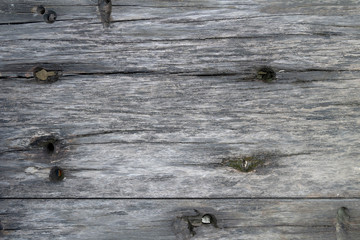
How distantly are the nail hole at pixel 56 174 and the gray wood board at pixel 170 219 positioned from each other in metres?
0.10

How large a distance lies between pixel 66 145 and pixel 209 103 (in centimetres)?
62

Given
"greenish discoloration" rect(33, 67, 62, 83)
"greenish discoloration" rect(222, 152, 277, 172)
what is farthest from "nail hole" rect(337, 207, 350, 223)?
"greenish discoloration" rect(33, 67, 62, 83)

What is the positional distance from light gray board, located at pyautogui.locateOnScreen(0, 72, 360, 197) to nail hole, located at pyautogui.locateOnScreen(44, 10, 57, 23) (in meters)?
0.24

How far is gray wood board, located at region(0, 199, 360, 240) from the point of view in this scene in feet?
4.41

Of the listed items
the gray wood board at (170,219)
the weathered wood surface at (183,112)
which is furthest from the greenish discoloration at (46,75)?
the gray wood board at (170,219)

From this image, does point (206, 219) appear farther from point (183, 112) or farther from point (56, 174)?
point (56, 174)

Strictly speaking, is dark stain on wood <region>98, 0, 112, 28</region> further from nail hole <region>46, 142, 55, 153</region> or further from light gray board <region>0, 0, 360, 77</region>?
nail hole <region>46, 142, 55, 153</region>

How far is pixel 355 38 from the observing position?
4.04ft

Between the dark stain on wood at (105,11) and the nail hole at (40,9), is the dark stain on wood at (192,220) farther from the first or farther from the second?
the nail hole at (40,9)

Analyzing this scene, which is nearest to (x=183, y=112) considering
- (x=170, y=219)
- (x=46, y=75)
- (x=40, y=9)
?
(x=170, y=219)

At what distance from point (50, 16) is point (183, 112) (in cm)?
66

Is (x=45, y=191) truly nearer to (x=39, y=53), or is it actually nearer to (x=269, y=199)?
(x=39, y=53)

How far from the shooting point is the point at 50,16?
126 centimetres

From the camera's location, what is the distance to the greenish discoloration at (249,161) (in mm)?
1309
